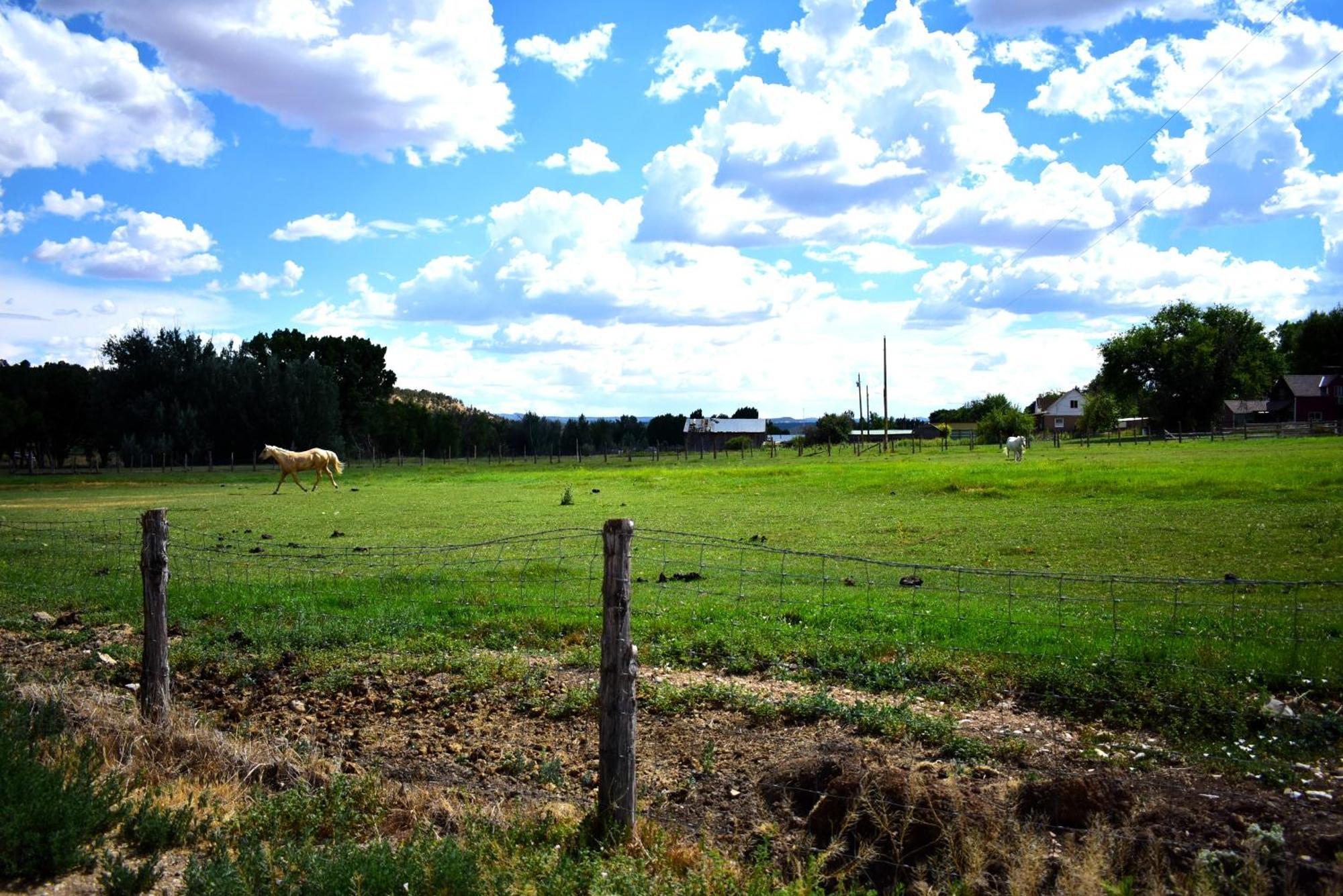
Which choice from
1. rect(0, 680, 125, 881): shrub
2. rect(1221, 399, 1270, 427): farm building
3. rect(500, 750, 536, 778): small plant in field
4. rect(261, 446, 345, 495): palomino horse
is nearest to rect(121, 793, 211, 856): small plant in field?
rect(0, 680, 125, 881): shrub

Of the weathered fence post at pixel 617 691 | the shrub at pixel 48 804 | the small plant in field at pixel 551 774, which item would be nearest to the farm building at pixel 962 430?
the small plant in field at pixel 551 774

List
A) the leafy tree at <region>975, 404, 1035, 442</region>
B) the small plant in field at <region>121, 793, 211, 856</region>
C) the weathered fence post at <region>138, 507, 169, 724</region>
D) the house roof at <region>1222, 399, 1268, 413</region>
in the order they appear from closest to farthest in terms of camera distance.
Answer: the small plant in field at <region>121, 793, 211, 856</region> < the weathered fence post at <region>138, 507, 169, 724</region> < the leafy tree at <region>975, 404, 1035, 442</region> < the house roof at <region>1222, 399, 1268, 413</region>

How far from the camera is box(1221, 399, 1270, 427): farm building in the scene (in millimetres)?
119125

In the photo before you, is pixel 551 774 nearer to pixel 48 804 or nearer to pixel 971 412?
pixel 48 804

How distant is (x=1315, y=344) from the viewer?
130 metres

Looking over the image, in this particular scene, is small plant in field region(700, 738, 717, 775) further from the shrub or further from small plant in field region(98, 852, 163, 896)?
the shrub

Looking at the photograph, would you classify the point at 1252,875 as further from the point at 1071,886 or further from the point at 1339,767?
the point at 1339,767

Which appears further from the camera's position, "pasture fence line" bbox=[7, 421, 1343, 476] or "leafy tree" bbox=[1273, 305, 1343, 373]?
"leafy tree" bbox=[1273, 305, 1343, 373]

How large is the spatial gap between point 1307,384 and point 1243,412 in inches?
449

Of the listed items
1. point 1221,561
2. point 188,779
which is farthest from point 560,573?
point 1221,561

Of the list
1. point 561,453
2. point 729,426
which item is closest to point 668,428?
point 729,426

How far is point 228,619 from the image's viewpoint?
13.3 meters

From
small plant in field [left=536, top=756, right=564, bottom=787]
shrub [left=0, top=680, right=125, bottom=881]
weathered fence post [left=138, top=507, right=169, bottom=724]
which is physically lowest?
small plant in field [left=536, top=756, right=564, bottom=787]

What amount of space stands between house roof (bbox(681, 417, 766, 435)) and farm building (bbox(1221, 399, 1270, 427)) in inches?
2575
